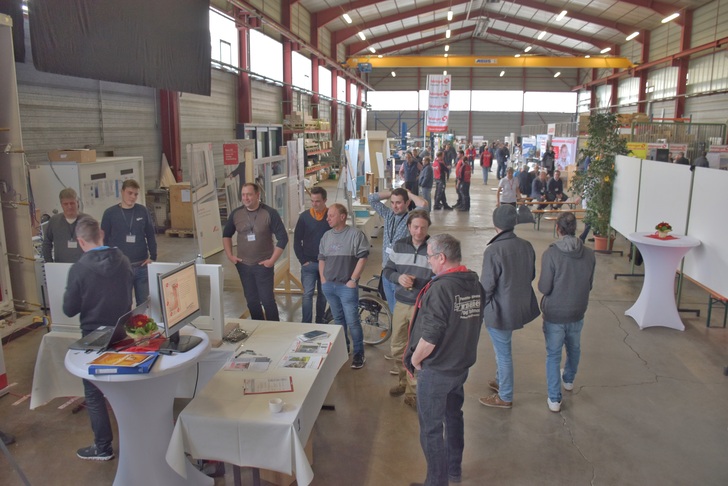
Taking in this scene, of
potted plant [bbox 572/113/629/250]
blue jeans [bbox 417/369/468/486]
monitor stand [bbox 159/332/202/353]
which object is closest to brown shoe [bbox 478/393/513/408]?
blue jeans [bbox 417/369/468/486]

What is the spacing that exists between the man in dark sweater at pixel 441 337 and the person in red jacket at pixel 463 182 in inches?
450

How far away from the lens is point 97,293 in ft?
11.0

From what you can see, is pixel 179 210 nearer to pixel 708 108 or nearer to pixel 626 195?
pixel 626 195

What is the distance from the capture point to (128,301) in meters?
3.49

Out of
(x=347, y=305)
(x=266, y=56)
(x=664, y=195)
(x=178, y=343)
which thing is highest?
(x=266, y=56)

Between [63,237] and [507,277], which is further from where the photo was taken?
[63,237]

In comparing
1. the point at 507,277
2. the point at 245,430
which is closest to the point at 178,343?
the point at 245,430

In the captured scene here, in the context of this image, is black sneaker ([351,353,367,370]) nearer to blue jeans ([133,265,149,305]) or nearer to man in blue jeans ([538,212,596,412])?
man in blue jeans ([538,212,596,412])

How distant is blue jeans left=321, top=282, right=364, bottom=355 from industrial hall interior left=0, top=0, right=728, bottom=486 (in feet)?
0.07

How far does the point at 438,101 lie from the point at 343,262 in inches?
579

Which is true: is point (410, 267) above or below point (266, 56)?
below

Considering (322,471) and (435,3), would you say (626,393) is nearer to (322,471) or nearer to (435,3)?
(322,471)

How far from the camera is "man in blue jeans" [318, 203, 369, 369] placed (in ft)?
Answer: 15.0

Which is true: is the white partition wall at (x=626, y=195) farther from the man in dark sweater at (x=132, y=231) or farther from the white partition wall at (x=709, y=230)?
the man in dark sweater at (x=132, y=231)
